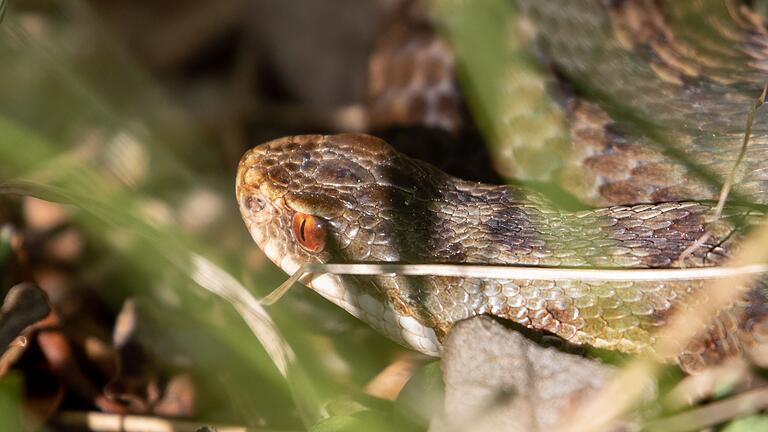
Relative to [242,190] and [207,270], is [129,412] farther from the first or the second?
[242,190]

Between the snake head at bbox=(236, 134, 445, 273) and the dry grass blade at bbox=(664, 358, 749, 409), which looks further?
the snake head at bbox=(236, 134, 445, 273)

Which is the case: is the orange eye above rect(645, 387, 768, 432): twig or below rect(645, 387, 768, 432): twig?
above

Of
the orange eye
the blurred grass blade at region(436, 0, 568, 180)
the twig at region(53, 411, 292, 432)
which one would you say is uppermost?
the blurred grass blade at region(436, 0, 568, 180)

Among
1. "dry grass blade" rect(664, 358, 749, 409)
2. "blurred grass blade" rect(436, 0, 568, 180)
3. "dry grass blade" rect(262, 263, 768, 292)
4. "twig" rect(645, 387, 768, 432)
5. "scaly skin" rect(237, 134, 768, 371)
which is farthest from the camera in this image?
"blurred grass blade" rect(436, 0, 568, 180)

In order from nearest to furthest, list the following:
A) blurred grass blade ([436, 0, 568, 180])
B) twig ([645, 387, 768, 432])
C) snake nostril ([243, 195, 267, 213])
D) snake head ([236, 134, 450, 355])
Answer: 1. twig ([645, 387, 768, 432])
2. snake head ([236, 134, 450, 355])
3. snake nostril ([243, 195, 267, 213])
4. blurred grass blade ([436, 0, 568, 180])

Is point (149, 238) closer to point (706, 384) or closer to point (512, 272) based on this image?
point (512, 272)

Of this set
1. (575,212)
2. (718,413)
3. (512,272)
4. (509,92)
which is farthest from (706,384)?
(509,92)

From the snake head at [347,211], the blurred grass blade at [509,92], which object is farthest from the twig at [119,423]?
the blurred grass blade at [509,92]

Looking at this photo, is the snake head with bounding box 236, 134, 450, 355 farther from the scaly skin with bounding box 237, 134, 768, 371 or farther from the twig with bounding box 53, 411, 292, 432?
the twig with bounding box 53, 411, 292, 432

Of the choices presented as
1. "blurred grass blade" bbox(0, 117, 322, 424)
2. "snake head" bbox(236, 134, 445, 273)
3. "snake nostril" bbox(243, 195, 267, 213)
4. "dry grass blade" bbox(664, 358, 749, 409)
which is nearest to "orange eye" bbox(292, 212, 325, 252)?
"snake head" bbox(236, 134, 445, 273)
